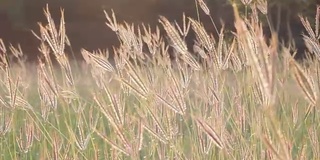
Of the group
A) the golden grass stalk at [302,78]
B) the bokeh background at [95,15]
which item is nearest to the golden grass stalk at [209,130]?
the golden grass stalk at [302,78]

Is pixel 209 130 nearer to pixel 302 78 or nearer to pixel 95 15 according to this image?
pixel 302 78

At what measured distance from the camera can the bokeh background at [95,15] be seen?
6.78 m

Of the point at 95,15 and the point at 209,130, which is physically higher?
the point at 95,15

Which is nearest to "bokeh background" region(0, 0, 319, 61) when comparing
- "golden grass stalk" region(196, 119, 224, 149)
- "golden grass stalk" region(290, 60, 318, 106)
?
"golden grass stalk" region(196, 119, 224, 149)

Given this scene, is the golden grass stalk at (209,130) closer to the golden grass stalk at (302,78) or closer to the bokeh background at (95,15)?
the golden grass stalk at (302,78)

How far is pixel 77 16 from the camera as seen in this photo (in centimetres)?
729

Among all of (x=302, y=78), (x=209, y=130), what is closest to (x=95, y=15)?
(x=209, y=130)

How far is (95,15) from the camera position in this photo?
7230 mm

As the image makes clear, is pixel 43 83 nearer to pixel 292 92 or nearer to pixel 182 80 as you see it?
pixel 182 80

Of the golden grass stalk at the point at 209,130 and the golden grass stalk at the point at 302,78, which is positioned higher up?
the golden grass stalk at the point at 302,78

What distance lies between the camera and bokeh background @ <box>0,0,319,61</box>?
6.78 m

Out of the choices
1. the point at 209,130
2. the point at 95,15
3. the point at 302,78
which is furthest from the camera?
the point at 95,15

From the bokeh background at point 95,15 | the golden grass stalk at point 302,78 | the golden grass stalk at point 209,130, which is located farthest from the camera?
the bokeh background at point 95,15

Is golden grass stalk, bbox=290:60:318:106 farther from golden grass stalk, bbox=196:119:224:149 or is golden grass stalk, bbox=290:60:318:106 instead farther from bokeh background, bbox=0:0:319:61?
bokeh background, bbox=0:0:319:61
